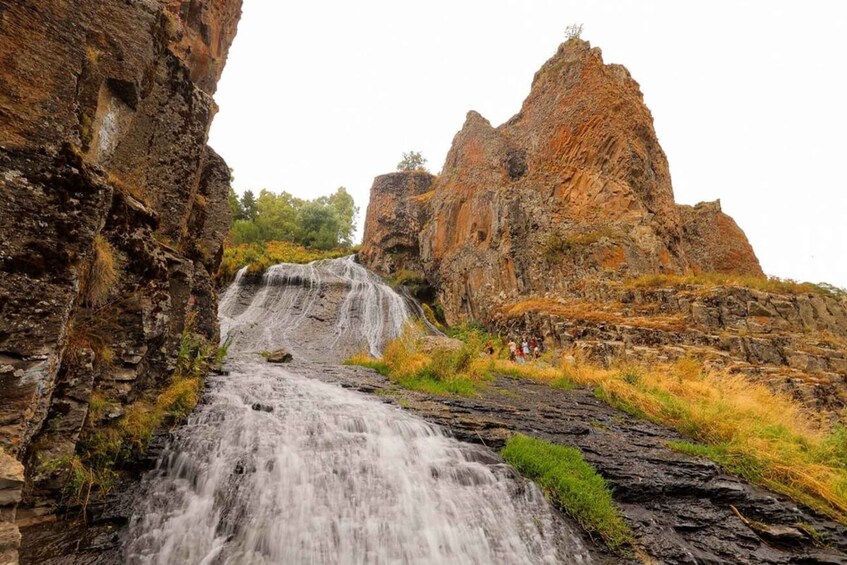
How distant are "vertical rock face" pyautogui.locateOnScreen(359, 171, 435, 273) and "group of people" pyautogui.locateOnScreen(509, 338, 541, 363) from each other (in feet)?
52.7

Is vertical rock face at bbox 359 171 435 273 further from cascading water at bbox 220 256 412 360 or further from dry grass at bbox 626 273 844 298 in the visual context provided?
dry grass at bbox 626 273 844 298

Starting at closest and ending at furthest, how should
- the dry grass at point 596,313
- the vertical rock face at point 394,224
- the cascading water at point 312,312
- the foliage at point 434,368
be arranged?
1. the foliage at point 434,368
2. the dry grass at point 596,313
3. the cascading water at point 312,312
4. the vertical rock face at point 394,224

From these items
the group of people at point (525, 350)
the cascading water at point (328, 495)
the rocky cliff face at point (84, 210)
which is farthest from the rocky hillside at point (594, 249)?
the rocky cliff face at point (84, 210)

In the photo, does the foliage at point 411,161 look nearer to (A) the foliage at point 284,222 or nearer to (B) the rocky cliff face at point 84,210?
(A) the foliage at point 284,222

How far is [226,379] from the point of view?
833cm

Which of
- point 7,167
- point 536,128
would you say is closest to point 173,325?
point 7,167

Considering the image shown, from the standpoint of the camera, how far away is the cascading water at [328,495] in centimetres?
389

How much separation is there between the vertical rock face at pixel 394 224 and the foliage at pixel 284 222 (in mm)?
6205

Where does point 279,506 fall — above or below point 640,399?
below

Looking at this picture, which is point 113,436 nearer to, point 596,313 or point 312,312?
point 596,313

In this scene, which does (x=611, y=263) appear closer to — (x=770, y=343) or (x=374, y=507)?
(x=770, y=343)

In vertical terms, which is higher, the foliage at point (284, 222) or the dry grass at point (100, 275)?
the foliage at point (284, 222)

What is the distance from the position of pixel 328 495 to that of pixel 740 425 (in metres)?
6.61

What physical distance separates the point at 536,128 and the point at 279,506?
26.8 m
